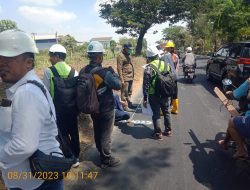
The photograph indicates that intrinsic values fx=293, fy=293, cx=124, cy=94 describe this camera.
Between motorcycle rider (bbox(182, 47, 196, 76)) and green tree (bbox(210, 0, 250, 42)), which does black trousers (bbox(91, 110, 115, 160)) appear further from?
green tree (bbox(210, 0, 250, 42))

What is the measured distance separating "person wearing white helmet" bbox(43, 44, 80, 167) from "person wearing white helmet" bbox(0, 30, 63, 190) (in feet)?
6.10

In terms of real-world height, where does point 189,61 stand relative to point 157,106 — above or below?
above

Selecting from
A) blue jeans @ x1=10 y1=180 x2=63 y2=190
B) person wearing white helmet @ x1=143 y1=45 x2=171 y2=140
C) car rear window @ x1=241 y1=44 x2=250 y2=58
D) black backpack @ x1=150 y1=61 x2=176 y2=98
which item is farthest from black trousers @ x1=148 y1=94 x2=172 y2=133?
car rear window @ x1=241 y1=44 x2=250 y2=58

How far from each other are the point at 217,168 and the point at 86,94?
2372mm

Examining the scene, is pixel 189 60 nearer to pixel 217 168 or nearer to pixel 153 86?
pixel 153 86

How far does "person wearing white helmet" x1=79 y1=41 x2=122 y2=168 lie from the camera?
427cm

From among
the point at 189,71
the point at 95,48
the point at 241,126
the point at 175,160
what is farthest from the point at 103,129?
the point at 189,71

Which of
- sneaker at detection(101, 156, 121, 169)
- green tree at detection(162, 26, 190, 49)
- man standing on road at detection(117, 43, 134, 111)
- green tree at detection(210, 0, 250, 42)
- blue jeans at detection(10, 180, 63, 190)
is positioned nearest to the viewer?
blue jeans at detection(10, 180, 63, 190)

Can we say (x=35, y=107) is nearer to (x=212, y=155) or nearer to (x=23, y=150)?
(x=23, y=150)

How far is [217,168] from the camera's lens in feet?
15.1

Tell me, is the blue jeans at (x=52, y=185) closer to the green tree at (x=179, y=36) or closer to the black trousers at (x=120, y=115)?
the black trousers at (x=120, y=115)

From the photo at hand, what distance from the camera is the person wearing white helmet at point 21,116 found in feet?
5.95

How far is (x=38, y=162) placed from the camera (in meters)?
1.94

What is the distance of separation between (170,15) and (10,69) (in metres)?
30.3
